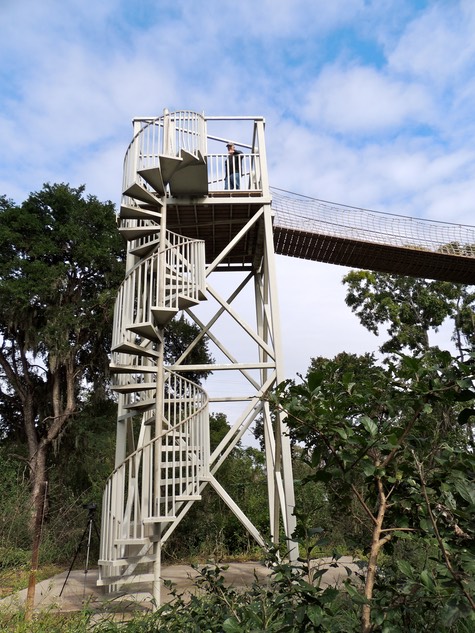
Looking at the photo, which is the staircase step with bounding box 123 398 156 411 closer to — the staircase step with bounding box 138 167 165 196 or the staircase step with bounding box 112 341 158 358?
the staircase step with bounding box 112 341 158 358

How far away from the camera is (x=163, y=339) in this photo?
6066 millimetres

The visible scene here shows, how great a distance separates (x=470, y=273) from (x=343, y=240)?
3.03m

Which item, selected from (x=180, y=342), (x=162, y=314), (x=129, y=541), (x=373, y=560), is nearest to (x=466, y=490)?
(x=373, y=560)

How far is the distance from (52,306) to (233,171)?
21.3 ft

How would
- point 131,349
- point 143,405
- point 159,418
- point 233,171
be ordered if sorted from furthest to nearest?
point 233,171, point 143,405, point 131,349, point 159,418

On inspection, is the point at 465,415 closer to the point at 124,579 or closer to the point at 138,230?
the point at 124,579

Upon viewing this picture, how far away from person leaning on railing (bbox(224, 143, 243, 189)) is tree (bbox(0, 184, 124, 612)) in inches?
223

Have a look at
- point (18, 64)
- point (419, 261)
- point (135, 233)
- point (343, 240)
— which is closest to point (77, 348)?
point (135, 233)

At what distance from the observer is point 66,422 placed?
1179cm

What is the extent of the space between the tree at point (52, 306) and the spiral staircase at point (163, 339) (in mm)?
4873

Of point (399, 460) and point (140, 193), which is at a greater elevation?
point (140, 193)

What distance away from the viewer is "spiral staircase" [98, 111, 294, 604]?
5266 millimetres

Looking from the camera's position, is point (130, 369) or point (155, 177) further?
point (155, 177)

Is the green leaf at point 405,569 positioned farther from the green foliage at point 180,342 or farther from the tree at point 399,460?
the green foliage at point 180,342
